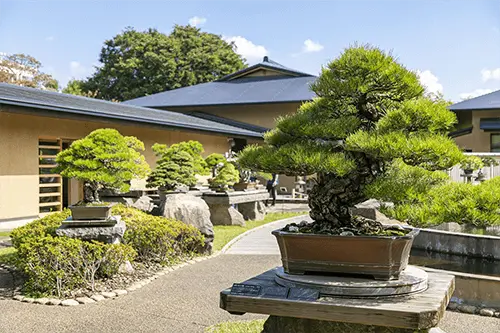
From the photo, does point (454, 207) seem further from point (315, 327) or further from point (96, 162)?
point (96, 162)

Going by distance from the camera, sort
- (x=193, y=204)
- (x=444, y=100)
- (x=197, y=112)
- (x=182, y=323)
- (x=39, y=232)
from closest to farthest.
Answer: (x=444, y=100) < (x=182, y=323) < (x=39, y=232) < (x=193, y=204) < (x=197, y=112)

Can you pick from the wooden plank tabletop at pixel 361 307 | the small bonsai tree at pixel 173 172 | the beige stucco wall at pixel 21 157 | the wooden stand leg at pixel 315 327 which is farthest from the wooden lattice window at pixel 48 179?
the wooden plank tabletop at pixel 361 307

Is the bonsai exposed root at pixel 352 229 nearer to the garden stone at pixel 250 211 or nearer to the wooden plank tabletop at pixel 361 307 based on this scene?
the wooden plank tabletop at pixel 361 307

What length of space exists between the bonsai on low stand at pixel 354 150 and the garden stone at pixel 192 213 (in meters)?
6.22

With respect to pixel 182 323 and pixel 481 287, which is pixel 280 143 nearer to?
pixel 182 323

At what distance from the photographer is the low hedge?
23.3 ft

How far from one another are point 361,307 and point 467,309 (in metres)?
3.25

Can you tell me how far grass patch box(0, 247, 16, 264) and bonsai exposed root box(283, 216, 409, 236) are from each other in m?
6.36

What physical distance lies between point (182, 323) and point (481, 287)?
340cm

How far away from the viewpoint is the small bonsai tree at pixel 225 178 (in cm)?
1598

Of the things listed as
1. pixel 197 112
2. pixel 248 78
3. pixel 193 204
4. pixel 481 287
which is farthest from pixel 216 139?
pixel 481 287

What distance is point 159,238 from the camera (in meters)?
9.21

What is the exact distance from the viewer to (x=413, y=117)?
13.0ft

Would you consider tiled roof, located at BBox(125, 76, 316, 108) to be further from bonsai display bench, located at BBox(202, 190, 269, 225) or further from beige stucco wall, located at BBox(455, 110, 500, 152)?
bonsai display bench, located at BBox(202, 190, 269, 225)
